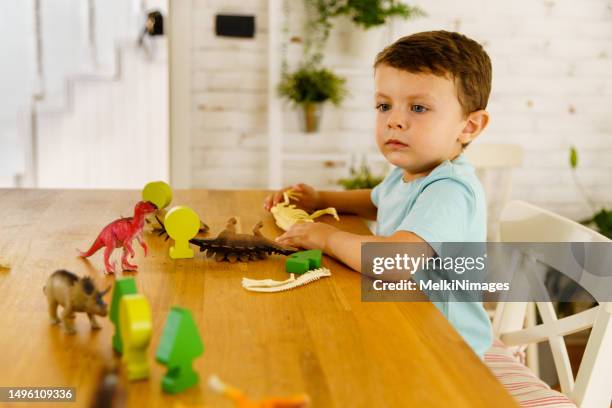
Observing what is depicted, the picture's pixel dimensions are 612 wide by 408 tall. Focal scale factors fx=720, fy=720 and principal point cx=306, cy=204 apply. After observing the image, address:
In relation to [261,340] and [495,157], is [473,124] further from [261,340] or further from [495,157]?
[495,157]

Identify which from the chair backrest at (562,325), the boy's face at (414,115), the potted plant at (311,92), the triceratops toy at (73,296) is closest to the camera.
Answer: the triceratops toy at (73,296)

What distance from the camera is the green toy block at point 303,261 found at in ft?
3.67

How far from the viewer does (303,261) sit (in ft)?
3.68

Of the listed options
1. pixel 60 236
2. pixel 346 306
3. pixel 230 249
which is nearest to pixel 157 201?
pixel 60 236

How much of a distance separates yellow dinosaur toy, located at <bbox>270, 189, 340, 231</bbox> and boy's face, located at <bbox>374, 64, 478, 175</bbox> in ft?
0.70

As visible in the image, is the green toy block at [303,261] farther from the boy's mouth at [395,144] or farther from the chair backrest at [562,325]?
the chair backrest at [562,325]

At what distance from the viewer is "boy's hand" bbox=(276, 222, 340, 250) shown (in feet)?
4.11

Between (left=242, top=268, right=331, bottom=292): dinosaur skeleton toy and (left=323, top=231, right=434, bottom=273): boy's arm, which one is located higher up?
(left=323, top=231, right=434, bottom=273): boy's arm

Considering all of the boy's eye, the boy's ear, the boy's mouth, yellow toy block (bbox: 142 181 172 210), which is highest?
the boy's eye

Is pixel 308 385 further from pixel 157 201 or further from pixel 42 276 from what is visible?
pixel 157 201

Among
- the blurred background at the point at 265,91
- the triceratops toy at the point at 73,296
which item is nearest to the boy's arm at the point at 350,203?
the triceratops toy at the point at 73,296

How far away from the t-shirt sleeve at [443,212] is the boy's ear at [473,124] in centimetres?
19

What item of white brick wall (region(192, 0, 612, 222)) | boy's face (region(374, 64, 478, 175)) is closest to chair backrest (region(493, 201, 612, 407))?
boy's face (region(374, 64, 478, 175))

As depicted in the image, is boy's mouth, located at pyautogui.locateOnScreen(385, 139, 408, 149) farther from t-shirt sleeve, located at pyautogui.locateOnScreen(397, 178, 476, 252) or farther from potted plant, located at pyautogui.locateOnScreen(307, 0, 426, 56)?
potted plant, located at pyautogui.locateOnScreen(307, 0, 426, 56)
